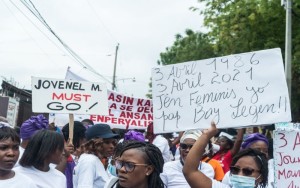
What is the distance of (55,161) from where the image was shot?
4188 millimetres

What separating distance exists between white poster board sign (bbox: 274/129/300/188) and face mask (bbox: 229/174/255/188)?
0.92 ft

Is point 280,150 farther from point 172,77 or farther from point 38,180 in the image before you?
point 38,180

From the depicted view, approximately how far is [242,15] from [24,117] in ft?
26.2

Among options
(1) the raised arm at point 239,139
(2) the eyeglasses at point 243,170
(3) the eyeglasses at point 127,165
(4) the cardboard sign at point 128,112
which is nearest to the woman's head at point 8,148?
(3) the eyeglasses at point 127,165

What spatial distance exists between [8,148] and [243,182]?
5.57 ft

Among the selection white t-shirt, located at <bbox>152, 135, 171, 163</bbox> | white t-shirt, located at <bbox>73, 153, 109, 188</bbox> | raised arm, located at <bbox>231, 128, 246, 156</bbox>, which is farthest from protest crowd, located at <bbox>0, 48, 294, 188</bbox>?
white t-shirt, located at <bbox>152, 135, 171, 163</bbox>

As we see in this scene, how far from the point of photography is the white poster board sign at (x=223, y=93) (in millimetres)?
3836

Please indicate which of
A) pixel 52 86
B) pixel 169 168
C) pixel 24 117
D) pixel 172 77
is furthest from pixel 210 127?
pixel 24 117

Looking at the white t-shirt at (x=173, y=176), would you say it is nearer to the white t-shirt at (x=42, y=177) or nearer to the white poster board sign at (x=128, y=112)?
the white t-shirt at (x=42, y=177)

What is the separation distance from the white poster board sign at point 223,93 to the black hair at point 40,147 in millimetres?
802

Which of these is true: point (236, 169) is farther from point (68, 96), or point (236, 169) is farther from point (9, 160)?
point (68, 96)

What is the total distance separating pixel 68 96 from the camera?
21.4 feet

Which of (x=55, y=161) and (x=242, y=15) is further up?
(x=242, y=15)

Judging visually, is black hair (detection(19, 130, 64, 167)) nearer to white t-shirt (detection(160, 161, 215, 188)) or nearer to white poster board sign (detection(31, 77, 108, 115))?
white t-shirt (detection(160, 161, 215, 188))
